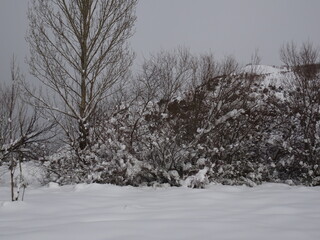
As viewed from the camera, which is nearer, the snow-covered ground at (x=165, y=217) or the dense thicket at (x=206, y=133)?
the snow-covered ground at (x=165, y=217)

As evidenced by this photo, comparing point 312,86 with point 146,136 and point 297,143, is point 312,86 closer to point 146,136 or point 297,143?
point 297,143

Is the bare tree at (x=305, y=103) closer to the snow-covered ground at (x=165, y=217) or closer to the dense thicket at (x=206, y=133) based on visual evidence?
the dense thicket at (x=206, y=133)

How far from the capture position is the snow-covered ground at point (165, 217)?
2.29 metres

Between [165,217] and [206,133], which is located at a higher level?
[206,133]

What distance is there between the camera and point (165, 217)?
9.32 ft

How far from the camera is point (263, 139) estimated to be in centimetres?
755

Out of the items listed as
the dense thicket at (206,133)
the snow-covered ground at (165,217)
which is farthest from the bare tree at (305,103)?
the snow-covered ground at (165,217)

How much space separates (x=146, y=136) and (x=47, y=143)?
4500 millimetres

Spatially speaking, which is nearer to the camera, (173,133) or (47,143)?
(173,133)

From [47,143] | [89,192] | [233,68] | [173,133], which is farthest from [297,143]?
[47,143]

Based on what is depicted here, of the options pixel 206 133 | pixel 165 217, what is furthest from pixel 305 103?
pixel 165 217

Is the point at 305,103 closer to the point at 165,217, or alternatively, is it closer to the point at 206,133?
the point at 206,133

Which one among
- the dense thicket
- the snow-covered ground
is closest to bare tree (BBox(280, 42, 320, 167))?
the dense thicket

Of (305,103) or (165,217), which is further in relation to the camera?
(305,103)
